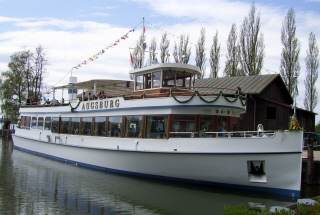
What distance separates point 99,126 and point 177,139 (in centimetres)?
453

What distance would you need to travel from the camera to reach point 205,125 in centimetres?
1184

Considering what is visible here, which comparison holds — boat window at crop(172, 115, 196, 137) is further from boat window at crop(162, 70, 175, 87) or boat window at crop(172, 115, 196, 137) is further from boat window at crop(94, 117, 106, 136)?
Answer: boat window at crop(94, 117, 106, 136)

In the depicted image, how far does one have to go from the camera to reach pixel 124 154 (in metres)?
12.9

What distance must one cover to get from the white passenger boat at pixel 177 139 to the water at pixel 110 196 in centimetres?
41

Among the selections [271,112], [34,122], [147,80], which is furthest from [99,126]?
[271,112]

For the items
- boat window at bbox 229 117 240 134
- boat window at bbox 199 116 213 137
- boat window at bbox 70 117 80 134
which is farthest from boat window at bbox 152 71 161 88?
boat window at bbox 70 117 80 134

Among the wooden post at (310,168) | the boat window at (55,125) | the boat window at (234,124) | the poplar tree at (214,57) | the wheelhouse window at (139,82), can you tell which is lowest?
the wooden post at (310,168)

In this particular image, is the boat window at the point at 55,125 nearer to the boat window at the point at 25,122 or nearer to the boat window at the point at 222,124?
the boat window at the point at 25,122

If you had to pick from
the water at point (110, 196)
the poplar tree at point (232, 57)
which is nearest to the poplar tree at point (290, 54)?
the poplar tree at point (232, 57)

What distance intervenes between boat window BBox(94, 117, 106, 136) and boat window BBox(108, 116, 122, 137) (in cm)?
43

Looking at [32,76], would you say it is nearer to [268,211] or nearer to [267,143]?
[267,143]

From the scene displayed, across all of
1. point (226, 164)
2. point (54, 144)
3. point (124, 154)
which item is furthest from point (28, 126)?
point (226, 164)

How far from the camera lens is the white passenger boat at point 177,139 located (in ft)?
33.5

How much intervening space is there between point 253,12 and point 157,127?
23.4 m
